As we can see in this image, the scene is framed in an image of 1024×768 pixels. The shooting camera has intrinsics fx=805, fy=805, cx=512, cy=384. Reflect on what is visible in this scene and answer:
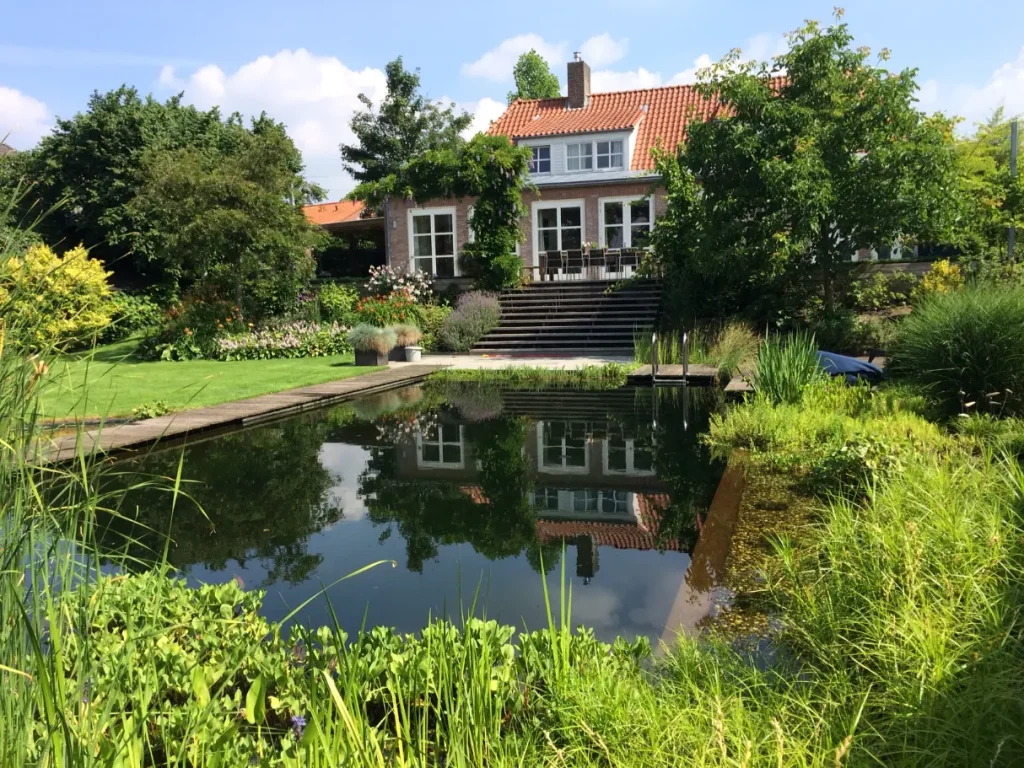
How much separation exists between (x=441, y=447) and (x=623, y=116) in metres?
18.2

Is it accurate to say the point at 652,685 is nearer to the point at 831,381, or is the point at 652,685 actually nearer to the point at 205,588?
the point at 205,588

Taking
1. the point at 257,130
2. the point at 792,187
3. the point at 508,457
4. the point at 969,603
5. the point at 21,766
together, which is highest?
the point at 257,130

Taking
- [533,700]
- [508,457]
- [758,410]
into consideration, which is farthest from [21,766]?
[758,410]

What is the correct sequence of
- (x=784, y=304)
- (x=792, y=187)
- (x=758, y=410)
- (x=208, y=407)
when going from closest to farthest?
(x=758, y=410), (x=208, y=407), (x=792, y=187), (x=784, y=304)

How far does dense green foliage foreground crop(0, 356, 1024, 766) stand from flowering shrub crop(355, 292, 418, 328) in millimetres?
14184

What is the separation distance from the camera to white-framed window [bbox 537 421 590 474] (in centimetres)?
684

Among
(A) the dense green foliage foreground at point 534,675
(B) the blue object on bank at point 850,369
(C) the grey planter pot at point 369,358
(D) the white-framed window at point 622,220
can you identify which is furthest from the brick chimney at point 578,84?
(A) the dense green foliage foreground at point 534,675

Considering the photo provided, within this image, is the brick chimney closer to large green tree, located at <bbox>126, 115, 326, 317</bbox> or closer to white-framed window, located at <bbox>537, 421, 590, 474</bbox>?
large green tree, located at <bbox>126, 115, 326, 317</bbox>

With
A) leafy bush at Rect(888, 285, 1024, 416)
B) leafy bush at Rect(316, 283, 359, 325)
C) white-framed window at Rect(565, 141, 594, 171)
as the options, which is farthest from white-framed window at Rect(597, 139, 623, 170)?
leafy bush at Rect(888, 285, 1024, 416)

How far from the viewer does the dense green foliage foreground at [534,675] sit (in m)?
1.63

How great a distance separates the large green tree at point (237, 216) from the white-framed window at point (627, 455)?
465 inches

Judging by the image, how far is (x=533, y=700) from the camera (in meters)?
2.48

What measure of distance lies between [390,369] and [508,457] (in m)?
6.92

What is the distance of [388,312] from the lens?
1730 centimetres
